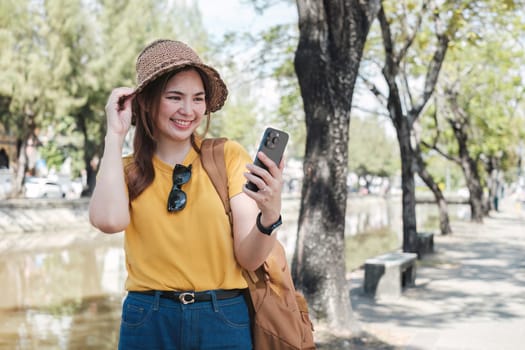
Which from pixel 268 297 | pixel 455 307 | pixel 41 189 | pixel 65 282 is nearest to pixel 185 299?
pixel 268 297

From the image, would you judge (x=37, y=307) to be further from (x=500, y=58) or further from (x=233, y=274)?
(x=500, y=58)

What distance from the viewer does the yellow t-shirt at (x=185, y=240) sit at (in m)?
2.35

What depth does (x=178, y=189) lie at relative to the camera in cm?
238

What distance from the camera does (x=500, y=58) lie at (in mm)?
25156

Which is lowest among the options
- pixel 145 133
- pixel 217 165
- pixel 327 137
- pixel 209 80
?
pixel 217 165

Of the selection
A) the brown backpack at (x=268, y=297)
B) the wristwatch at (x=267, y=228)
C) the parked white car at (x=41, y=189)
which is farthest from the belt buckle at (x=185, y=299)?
the parked white car at (x=41, y=189)

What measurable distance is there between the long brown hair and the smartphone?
15.2 inches

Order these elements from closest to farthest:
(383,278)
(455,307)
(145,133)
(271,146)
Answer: (271,146), (145,133), (455,307), (383,278)

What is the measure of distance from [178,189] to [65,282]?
11.4 metres

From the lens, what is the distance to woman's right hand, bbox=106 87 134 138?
2418mm

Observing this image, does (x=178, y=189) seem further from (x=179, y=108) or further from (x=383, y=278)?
(x=383, y=278)

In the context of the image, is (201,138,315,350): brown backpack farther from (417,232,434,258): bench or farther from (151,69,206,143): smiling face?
(417,232,434,258): bench

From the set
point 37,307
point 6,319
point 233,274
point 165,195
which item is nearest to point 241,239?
point 233,274

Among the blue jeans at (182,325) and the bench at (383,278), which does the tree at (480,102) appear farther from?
the blue jeans at (182,325)
